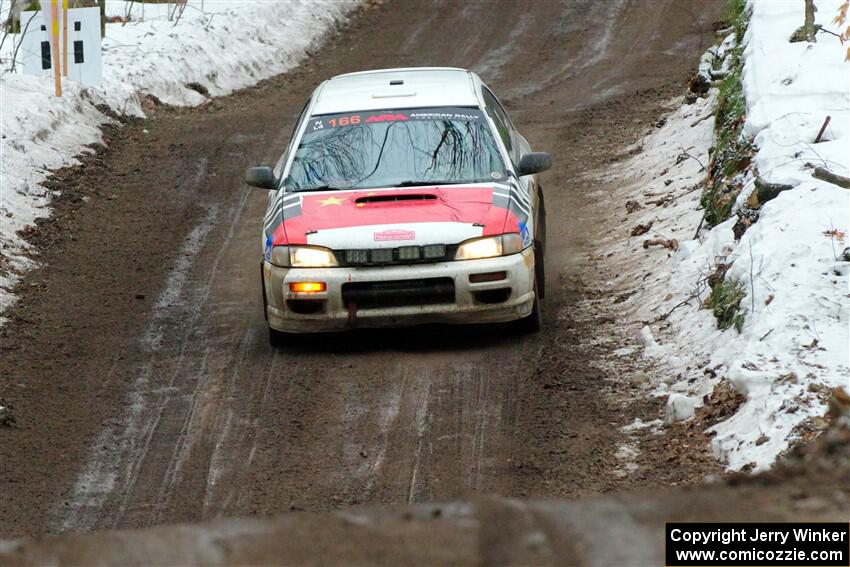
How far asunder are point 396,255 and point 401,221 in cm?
26

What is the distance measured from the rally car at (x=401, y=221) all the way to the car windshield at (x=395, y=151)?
1cm

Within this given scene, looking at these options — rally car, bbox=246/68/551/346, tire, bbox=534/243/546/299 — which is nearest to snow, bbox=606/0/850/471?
tire, bbox=534/243/546/299

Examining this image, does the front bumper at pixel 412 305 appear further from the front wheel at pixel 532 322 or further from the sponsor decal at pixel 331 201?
the sponsor decal at pixel 331 201

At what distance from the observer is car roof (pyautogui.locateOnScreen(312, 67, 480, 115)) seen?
9.95 meters

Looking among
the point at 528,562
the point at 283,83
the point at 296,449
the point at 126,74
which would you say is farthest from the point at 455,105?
the point at 283,83

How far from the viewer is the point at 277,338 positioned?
919 centimetres

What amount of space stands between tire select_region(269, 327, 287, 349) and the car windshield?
1.06 meters

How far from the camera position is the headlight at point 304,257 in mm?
8680

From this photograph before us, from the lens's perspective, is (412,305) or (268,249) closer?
(412,305)

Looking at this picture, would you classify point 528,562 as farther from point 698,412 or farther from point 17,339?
point 17,339

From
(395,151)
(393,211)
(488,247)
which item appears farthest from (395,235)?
(395,151)

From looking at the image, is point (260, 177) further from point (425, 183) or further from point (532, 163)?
point (532, 163)

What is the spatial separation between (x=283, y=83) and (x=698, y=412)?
1377 cm

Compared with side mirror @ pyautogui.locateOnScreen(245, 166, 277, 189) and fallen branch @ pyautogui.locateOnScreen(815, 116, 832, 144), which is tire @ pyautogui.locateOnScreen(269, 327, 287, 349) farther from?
fallen branch @ pyautogui.locateOnScreen(815, 116, 832, 144)
